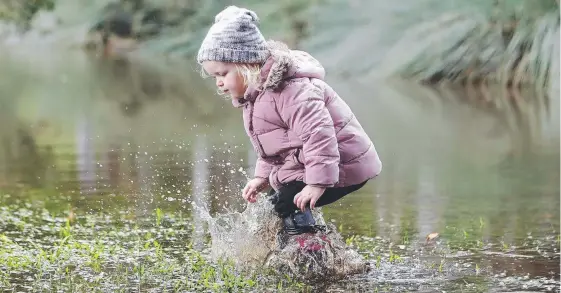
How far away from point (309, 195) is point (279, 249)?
0.33 meters

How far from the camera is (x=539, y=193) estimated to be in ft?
20.9

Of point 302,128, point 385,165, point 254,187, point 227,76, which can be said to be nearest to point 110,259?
point 254,187

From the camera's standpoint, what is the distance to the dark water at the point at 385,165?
16.0ft

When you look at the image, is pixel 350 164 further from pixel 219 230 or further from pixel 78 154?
pixel 78 154

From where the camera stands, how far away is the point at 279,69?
3.98 metres

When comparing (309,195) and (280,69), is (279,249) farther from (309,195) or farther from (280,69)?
(280,69)

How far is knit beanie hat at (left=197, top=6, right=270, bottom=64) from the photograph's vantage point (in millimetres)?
4051

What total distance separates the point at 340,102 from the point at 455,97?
9.04m

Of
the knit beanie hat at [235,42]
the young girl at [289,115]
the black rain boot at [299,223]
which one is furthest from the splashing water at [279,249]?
the knit beanie hat at [235,42]

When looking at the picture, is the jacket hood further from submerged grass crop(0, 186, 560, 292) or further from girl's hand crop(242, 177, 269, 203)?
submerged grass crop(0, 186, 560, 292)

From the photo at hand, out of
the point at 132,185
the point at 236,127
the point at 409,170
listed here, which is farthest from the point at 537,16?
the point at 132,185

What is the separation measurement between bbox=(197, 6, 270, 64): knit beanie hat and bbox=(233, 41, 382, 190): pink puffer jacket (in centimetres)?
6

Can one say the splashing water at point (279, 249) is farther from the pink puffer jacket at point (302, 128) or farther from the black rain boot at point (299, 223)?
the pink puffer jacket at point (302, 128)

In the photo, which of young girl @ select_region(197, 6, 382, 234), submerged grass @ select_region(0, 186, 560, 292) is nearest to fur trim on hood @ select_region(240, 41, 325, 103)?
young girl @ select_region(197, 6, 382, 234)
